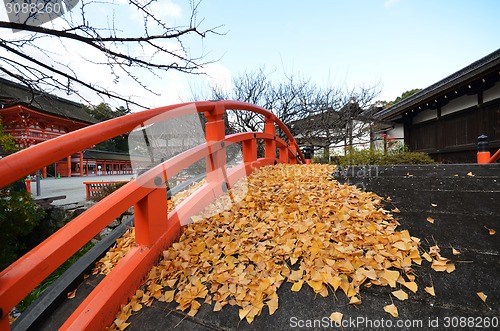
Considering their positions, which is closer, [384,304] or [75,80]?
[384,304]

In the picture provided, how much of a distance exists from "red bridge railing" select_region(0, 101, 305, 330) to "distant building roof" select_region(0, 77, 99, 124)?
60.2 inches

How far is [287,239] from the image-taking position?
2033 mm

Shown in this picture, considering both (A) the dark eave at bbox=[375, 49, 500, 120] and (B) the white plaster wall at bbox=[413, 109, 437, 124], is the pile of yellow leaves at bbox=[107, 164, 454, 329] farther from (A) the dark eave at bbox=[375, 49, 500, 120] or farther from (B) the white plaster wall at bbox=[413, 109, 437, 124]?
(B) the white plaster wall at bbox=[413, 109, 437, 124]

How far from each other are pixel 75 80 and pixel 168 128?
26.9 feet

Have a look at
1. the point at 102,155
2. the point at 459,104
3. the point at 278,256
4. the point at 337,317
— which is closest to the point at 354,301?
the point at 337,317

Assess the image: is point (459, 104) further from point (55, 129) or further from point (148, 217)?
point (55, 129)

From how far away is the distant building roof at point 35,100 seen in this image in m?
2.80

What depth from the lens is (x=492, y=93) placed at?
7418 mm

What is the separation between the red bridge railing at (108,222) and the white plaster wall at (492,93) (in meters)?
8.81

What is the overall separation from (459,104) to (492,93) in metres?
1.35

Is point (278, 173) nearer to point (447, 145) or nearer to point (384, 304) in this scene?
point (384, 304)

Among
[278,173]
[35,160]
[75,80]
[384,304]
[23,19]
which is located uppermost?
[23,19]

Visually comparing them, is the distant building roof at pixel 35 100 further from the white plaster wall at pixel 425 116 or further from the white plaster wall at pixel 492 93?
the white plaster wall at pixel 425 116

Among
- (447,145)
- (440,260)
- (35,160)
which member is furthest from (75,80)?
(447,145)
